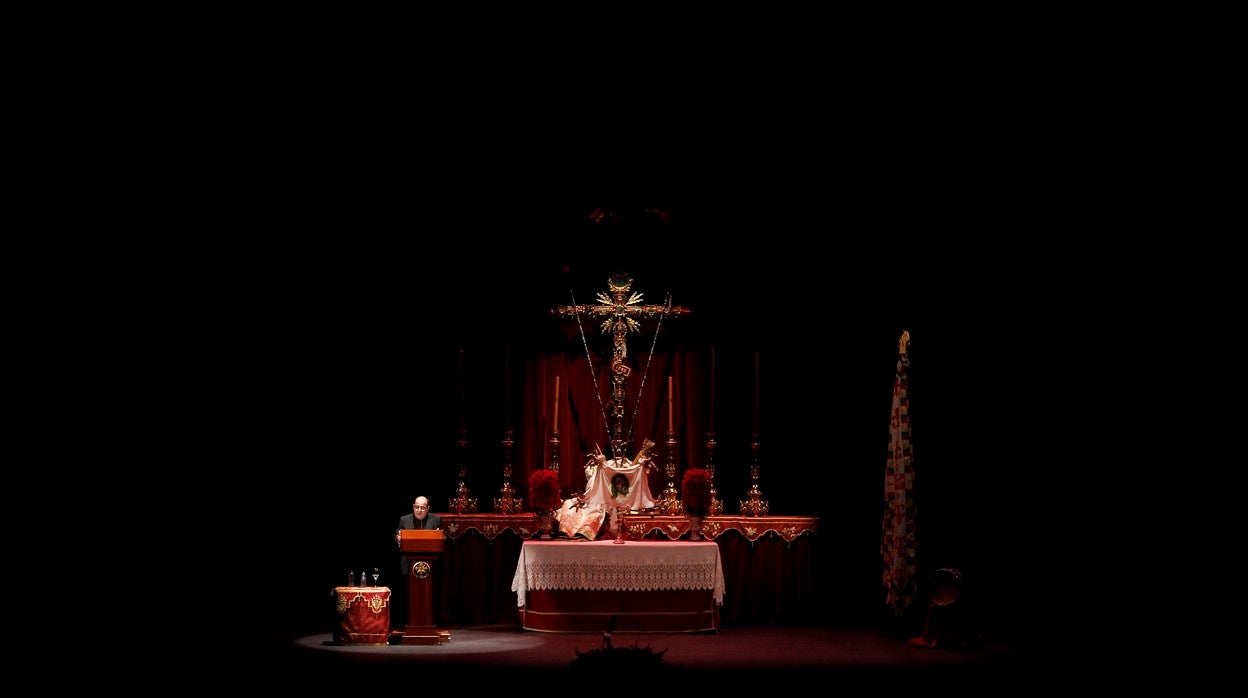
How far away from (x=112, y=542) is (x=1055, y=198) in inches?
300

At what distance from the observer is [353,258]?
1240cm

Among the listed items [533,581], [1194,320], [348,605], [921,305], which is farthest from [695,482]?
[1194,320]

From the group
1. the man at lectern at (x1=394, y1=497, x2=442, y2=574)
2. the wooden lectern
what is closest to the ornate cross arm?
the man at lectern at (x1=394, y1=497, x2=442, y2=574)

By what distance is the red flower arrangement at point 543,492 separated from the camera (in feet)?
38.9

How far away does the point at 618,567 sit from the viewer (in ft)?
37.0

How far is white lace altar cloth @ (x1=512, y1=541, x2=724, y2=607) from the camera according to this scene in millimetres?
11273

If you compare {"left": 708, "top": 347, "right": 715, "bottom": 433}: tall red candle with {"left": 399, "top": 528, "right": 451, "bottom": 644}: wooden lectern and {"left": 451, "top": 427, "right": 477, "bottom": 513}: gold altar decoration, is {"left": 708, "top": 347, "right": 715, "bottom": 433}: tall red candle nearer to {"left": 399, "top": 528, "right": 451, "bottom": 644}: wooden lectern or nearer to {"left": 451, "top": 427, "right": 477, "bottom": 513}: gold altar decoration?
{"left": 451, "top": 427, "right": 477, "bottom": 513}: gold altar decoration

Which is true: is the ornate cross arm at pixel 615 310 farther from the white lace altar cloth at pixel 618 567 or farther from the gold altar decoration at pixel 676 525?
the white lace altar cloth at pixel 618 567

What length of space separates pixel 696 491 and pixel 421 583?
2.56 meters

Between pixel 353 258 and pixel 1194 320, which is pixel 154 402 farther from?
pixel 1194 320

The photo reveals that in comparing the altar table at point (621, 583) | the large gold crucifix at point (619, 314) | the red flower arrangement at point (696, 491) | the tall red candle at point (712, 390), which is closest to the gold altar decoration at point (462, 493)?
the altar table at point (621, 583)

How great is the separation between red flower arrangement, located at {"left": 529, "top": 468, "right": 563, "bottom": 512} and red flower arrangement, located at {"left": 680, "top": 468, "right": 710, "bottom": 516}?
3.52 feet

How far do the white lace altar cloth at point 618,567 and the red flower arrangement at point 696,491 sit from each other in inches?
26.9

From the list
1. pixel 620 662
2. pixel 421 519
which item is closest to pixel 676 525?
pixel 421 519
